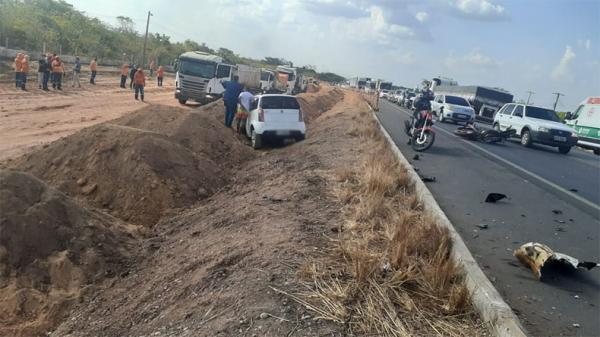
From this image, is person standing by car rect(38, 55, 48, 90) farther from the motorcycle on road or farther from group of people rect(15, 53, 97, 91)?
the motorcycle on road

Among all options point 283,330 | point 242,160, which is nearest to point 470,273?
point 283,330

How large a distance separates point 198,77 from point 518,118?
15.6m

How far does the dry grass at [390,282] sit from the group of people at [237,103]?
11258 mm

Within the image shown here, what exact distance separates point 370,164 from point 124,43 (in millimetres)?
61762

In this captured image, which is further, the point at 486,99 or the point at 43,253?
the point at 486,99

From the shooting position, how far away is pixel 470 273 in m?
4.85

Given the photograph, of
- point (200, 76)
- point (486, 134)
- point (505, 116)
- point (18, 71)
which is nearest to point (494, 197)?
point (486, 134)

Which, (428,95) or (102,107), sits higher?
(428,95)

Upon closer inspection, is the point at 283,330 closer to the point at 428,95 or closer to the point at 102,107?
the point at 428,95

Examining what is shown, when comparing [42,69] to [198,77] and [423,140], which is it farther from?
[423,140]

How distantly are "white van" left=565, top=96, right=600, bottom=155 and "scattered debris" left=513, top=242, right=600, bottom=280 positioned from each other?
22.2 m

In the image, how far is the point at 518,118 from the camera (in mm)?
21984

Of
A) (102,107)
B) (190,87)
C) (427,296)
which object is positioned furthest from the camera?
(190,87)

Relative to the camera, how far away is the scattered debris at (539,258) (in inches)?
218
